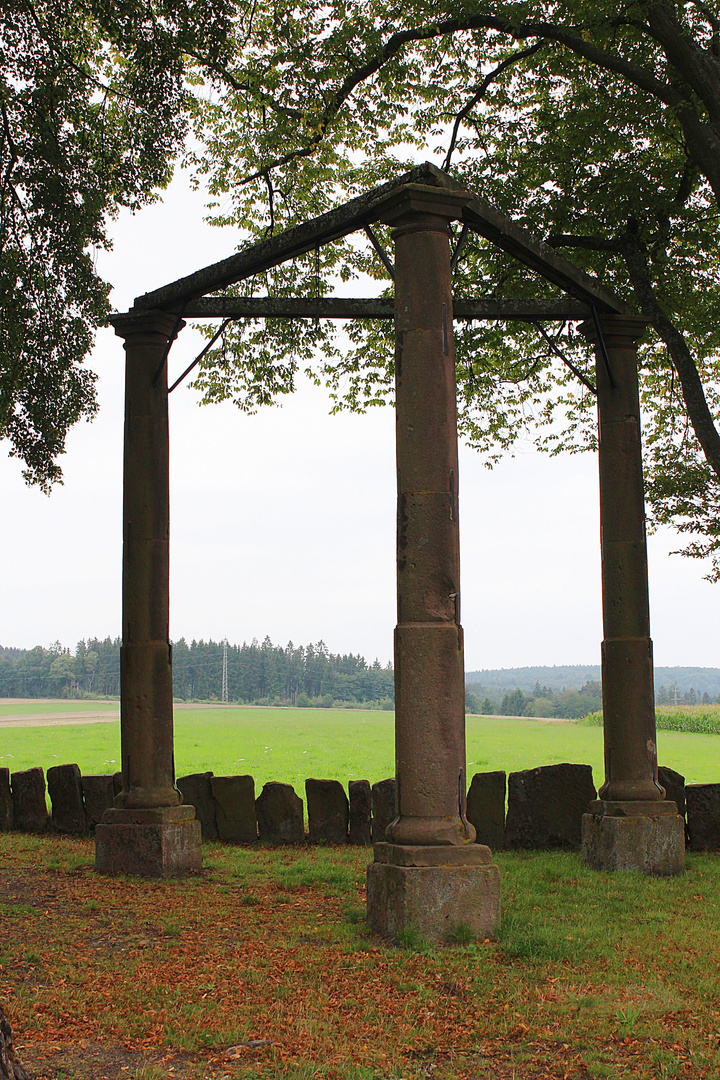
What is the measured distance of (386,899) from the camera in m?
7.14

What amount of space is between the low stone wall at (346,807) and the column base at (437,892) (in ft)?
13.6

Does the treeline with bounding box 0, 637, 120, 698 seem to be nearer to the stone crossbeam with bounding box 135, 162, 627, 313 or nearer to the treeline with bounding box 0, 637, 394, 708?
the treeline with bounding box 0, 637, 394, 708

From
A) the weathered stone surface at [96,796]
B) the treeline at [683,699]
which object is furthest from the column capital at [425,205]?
the treeline at [683,699]

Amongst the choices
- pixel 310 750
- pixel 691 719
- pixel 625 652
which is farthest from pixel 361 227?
pixel 691 719

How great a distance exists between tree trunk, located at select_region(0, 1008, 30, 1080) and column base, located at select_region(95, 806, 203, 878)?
20.0ft

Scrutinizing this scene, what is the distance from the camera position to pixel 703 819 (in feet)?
38.5

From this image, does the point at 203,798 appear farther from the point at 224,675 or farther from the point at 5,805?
the point at 224,675

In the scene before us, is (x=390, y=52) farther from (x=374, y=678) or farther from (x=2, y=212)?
(x=374, y=678)

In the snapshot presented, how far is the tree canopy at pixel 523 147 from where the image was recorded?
41.0 ft

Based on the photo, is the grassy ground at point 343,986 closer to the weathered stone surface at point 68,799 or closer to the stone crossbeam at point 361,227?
the weathered stone surface at point 68,799

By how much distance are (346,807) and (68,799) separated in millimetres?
3911

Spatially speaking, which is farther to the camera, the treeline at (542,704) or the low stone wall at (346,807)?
the treeline at (542,704)

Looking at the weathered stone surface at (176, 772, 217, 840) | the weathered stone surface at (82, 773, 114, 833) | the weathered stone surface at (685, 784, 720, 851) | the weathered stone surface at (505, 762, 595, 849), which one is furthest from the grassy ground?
the weathered stone surface at (82, 773, 114, 833)

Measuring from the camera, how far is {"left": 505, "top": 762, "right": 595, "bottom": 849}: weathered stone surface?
1166 cm
